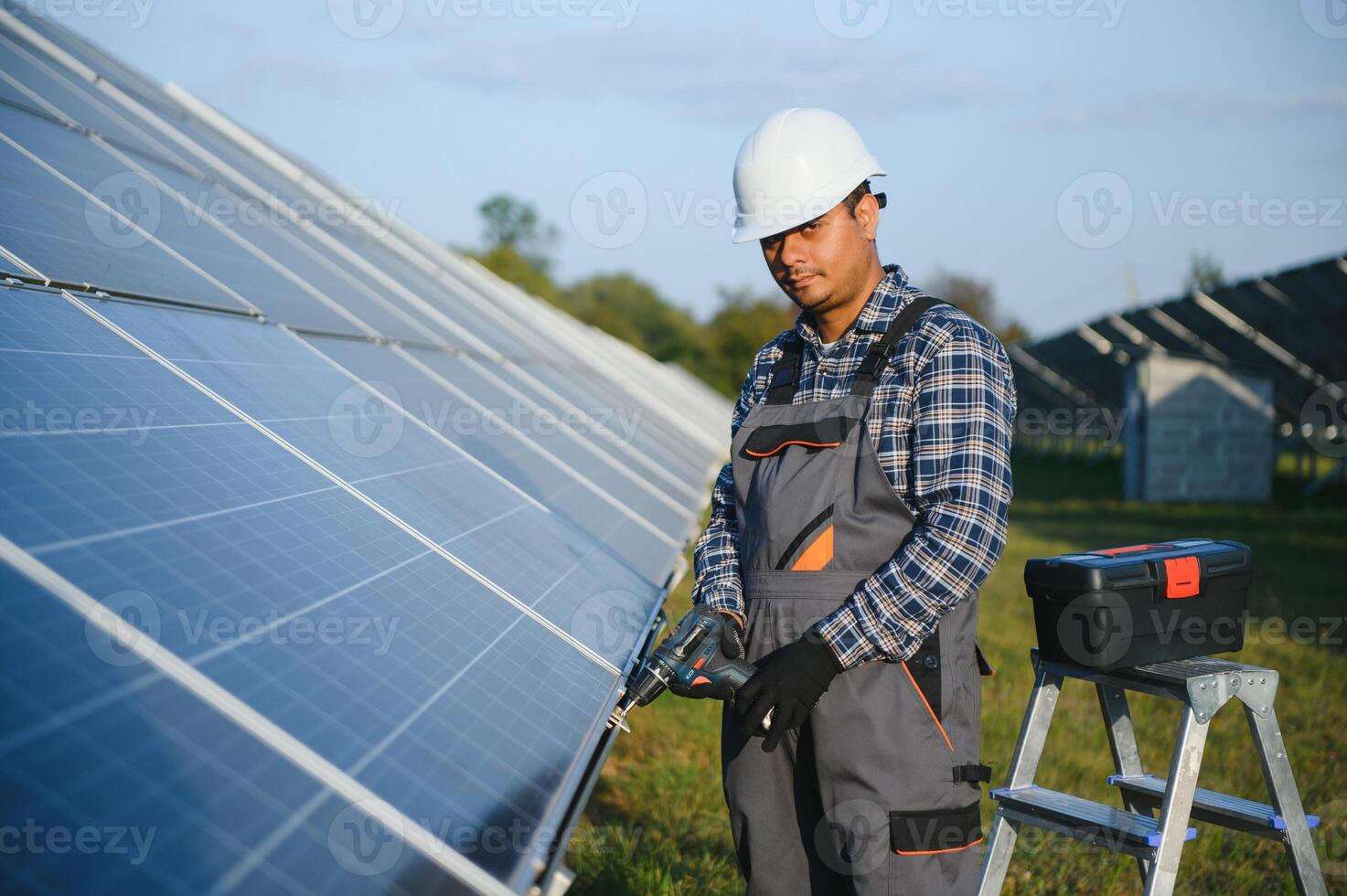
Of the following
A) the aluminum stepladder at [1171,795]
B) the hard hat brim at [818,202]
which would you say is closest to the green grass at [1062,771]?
the aluminum stepladder at [1171,795]

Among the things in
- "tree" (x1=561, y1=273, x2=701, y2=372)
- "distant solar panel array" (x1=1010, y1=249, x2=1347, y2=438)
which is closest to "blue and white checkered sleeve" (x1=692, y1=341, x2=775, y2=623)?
"distant solar panel array" (x1=1010, y1=249, x2=1347, y2=438)

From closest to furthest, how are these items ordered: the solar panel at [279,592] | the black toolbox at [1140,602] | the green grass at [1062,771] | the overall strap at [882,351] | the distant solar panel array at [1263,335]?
the solar panel at [279,592] < the overall strap at [882,351] < the black toolbox at [1140,602] < the green grass at [1062,771] < the distant solar panel array at [1263,335]

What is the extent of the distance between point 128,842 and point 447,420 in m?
2.89

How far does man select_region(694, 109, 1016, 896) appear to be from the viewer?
92.4 inches

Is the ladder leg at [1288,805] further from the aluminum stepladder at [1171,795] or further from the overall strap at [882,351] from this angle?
the overall strap at [882,351]

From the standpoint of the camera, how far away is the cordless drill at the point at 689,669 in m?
2.42

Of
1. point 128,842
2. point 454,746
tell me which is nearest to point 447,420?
point 454,746

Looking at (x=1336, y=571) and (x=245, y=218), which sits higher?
(x=1336, y=571)

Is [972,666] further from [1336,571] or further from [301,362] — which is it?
[1336,571]

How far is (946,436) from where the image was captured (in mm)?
2398

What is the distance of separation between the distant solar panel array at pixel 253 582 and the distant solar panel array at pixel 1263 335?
15.9 meters

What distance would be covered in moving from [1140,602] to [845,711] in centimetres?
84

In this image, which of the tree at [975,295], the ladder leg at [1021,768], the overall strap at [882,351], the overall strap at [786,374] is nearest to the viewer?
the overall strap at [882,351]

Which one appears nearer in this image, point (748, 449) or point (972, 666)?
point (972, 666)
